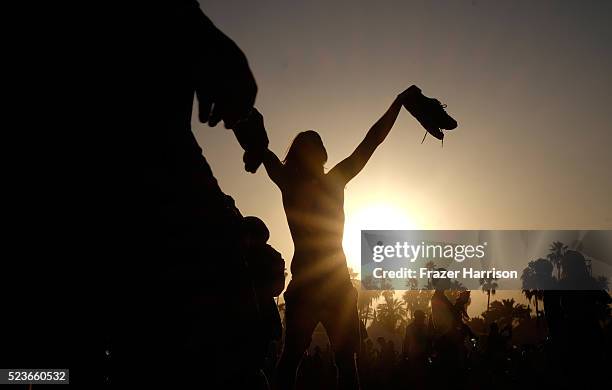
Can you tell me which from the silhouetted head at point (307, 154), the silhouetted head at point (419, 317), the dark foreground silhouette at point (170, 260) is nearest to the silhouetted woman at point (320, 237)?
the silhouetted head at point (307, 154)

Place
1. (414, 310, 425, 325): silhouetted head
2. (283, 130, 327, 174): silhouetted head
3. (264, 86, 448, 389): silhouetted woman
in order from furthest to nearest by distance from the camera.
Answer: (414, 310, 425, 325): silhouetted head < (283, 130, 327, 174): silhouetted head < (264, 86, 448, 389): silhouetted woman

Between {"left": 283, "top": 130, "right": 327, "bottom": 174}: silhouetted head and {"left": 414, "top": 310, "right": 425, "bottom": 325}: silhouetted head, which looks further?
{"left": 414, "top": 310, "right": 425, "bottom": 325}: silhouetted head

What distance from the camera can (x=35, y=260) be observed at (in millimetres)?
1480

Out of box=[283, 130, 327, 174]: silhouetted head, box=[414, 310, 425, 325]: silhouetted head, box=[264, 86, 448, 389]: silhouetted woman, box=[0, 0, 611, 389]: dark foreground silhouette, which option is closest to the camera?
box=[0, 0, 611, 389]: dark foreground silhouette

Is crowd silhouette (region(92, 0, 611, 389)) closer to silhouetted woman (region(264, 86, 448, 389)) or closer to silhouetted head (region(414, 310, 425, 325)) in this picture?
silhouetted woman (region(264, 86, 448, 389))

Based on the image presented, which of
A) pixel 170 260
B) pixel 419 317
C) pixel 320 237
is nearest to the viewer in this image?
pixel 170 260

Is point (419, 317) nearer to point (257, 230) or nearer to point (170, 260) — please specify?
point (257, 230)

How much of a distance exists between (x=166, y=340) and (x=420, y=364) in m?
10.8

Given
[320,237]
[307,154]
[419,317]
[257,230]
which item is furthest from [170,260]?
[419,317]

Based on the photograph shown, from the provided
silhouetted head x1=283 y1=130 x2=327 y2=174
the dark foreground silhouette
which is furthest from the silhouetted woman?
the dark foreground silhouette

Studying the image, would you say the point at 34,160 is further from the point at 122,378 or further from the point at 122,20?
the point at 122,378

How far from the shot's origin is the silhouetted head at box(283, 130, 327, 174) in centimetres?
426

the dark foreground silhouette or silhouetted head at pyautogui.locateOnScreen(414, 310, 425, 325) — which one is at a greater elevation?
silhouetted head at pyautogui.locateOnScreen(414, 310, 425, 325)

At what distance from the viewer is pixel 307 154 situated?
426cm
